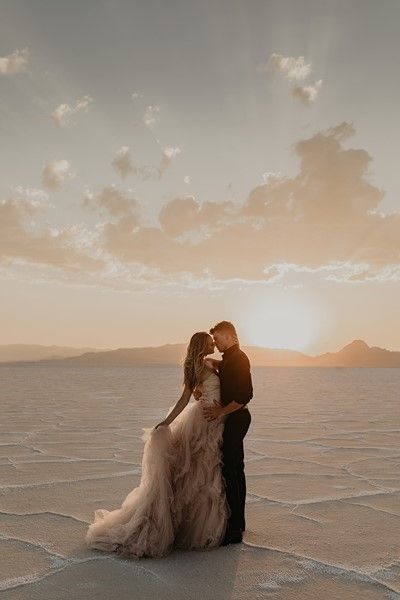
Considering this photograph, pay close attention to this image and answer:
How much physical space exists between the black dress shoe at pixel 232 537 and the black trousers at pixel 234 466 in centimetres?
3

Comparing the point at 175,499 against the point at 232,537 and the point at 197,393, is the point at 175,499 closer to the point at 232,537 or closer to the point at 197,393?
the point at 232,537

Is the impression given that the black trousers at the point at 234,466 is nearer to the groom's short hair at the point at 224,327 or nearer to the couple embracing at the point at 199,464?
the couple embracing at the point at 199,464

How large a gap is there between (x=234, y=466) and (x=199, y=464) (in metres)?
0.23

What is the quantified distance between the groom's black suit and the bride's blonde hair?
6.4 inches

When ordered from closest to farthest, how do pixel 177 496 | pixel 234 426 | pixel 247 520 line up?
pixel 177 496
pixel 234 426
pixel 247 520

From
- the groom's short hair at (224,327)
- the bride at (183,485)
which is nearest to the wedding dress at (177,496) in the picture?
the bride at (183,485)

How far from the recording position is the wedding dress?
341 cm

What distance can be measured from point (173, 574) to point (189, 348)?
1272 millimetres

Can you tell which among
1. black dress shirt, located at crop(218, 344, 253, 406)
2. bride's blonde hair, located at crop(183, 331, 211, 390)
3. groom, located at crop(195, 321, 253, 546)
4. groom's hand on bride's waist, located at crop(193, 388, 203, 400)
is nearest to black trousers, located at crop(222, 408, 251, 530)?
groom, located at crop(195, 321, 253, 546)

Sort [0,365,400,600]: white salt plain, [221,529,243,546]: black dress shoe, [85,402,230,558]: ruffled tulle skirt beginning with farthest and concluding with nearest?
1. [221,529,243,546]: black dress shoe
2. [85,402,230,558]: ruffled tulle skirt
3. [0,365,400,600]: white salt plain

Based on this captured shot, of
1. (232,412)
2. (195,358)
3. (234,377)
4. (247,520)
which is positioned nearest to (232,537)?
(247,520)

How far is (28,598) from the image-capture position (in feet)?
9.04

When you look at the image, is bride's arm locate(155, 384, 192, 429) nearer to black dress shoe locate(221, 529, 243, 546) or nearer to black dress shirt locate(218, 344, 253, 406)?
black dress shirt locate(218, 344, 253, 406)

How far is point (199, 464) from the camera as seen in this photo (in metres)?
3.61
